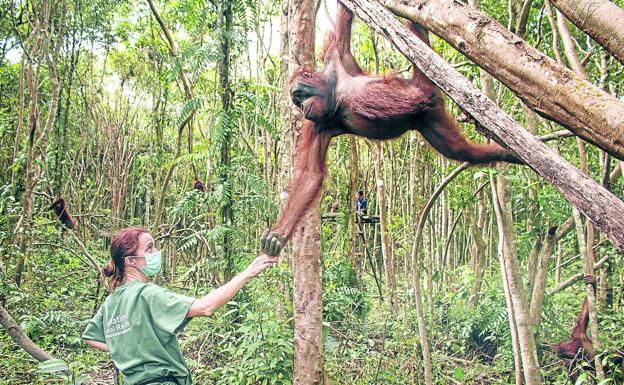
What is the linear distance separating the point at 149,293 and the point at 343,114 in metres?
1.52

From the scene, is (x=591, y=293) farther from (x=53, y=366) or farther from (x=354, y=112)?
(x=53, y=366)

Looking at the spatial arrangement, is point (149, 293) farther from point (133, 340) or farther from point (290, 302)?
point (290, 302)

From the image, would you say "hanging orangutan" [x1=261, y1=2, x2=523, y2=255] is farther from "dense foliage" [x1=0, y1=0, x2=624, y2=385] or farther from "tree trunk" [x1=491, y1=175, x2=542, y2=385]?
"tree trunk" [x1=491, y1=175, x2=542, y2=385]

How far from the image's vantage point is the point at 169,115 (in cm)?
1083

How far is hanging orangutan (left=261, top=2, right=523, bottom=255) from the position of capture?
293 centimetres

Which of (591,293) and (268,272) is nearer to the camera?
(591,293)

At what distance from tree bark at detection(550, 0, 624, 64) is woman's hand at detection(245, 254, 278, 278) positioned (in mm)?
1569

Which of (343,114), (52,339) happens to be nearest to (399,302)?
(52,339)

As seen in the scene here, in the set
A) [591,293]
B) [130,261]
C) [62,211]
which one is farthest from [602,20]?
[62,211]

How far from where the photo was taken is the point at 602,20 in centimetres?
145

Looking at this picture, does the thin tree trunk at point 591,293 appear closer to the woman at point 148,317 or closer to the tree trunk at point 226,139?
the woman at point 148,317

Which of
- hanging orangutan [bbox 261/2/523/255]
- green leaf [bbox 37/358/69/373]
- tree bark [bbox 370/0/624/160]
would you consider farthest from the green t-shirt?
tree bark [bbox 370/0/624/160]

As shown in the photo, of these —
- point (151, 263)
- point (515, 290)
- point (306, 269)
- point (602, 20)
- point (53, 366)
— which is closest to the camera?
point (602, 20)

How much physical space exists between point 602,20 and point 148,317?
2164 mm
